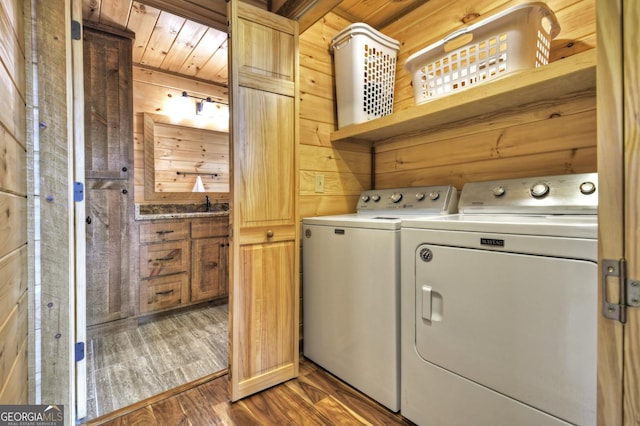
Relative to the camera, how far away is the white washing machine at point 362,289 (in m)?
1.35

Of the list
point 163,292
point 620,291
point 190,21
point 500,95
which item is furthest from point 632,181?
point 163,292

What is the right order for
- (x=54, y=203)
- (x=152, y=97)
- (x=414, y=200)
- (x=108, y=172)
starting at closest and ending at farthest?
(x=54, y=203) < (x=414, y=200) < (x=108, y=172) < (x=152, y=97)

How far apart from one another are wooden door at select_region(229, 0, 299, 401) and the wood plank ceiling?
0.60ft

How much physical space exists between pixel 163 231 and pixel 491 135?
2576 millimetres

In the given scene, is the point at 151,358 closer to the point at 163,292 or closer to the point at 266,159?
the point at 163,292

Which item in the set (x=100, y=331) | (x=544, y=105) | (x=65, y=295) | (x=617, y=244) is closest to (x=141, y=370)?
(x=100, y=331)

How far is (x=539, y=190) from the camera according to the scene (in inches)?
50.1

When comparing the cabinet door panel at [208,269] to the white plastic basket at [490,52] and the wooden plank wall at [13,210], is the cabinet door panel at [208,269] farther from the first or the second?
the white plastic basket at [490,52]

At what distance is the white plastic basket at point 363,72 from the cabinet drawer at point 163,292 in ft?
6.60

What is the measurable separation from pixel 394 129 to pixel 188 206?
83.4 inches

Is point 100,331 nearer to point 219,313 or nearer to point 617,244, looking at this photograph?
point 219,313

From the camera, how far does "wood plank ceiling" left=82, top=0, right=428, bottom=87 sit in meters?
1.53

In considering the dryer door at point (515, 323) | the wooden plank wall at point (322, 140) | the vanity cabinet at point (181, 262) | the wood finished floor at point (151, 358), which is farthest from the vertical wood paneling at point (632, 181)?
the vanity cabinet at point (181, 262)

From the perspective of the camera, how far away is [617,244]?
1.82 feet
